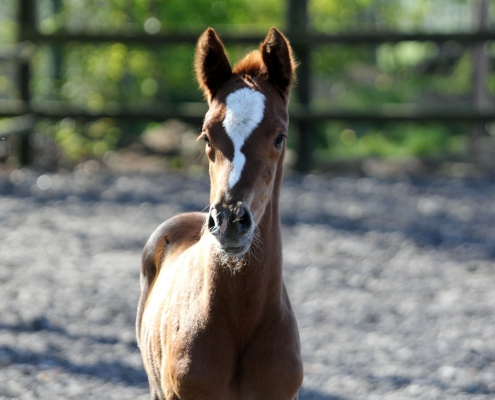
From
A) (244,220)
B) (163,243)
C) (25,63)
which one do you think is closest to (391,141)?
(25,63)

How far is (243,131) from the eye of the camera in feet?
7.54

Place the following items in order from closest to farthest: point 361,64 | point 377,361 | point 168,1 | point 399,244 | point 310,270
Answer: point 377,361 → point 310,270 → point 399,244 → point 168,1 → point 361,64

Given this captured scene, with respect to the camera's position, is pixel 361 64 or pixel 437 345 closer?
pixel 437 345

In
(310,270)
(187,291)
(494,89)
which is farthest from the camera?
(494,89)

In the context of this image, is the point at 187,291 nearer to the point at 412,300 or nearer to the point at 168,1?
the point at 412,300

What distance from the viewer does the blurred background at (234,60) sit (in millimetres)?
8250

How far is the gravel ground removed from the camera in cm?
376

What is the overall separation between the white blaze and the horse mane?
20 centimetres

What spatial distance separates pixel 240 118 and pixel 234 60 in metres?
8.68

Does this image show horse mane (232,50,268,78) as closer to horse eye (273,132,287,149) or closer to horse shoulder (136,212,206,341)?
horse eye (273,132,287,149)

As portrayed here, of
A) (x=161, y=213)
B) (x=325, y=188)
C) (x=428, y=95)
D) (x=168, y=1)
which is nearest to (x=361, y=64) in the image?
(x=428, y=95)

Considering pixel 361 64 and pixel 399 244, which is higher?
pixel 361 64

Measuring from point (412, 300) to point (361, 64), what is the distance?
35.5ft

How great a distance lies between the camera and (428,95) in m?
13.6
